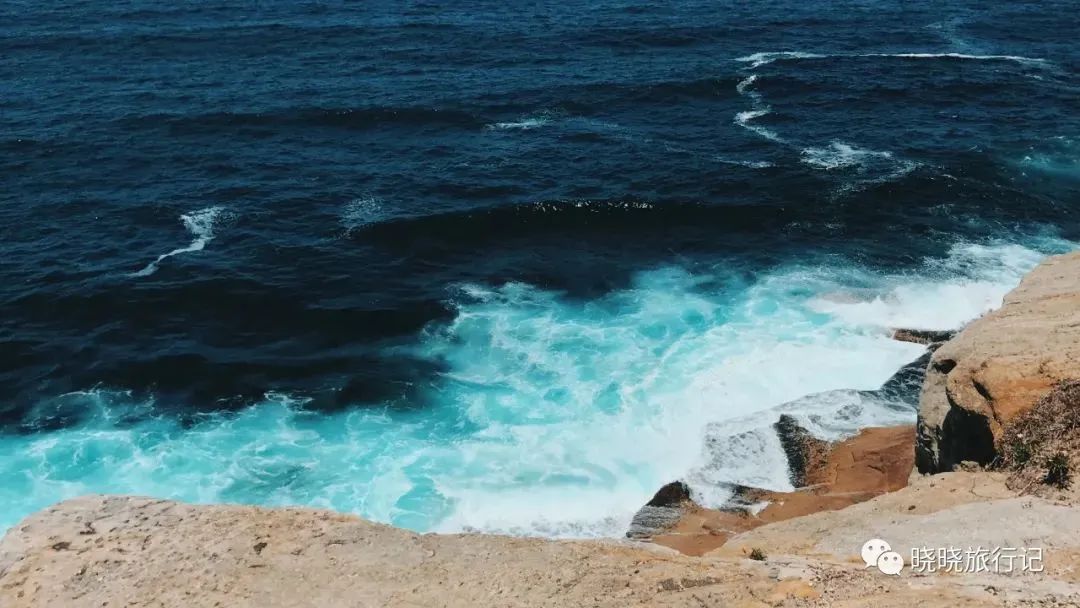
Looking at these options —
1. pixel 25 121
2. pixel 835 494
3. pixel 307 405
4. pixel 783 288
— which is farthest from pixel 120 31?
pixel 835 494

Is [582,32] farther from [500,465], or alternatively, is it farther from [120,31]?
[500,465]

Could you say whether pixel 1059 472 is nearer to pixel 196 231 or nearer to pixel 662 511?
pixel 662 511

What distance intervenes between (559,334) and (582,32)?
235 feet

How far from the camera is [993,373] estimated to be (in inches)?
1075

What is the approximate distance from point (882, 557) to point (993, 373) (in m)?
9.26

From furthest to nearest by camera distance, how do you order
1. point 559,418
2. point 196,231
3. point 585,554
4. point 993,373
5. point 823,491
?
1. point 196,231
2. point 559,418
3. point 823,491
4. point 993,373
5. point 585,554

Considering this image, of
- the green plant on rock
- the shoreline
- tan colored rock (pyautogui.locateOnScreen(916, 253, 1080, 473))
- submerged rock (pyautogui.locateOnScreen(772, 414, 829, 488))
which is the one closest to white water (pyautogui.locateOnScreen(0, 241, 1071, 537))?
submerged rock (pyautogui.locateOnScreen(772, 414, 829, 488))

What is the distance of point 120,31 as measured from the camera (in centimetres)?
11606

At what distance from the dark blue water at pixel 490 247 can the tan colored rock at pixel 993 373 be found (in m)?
11.1

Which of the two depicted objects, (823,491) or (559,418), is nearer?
(823,491)

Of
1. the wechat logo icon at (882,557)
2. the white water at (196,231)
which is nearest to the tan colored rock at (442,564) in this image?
the wechat logo icon at (882,557)

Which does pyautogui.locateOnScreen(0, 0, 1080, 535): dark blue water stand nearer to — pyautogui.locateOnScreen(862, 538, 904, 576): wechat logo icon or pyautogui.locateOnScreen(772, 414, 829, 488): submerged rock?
pyautogui.locateOnScreen(772, 414, 829, 488): submerged rock

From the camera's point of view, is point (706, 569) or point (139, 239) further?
point (139, 239)

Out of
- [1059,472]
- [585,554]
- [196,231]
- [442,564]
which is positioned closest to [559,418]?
[585,554]
